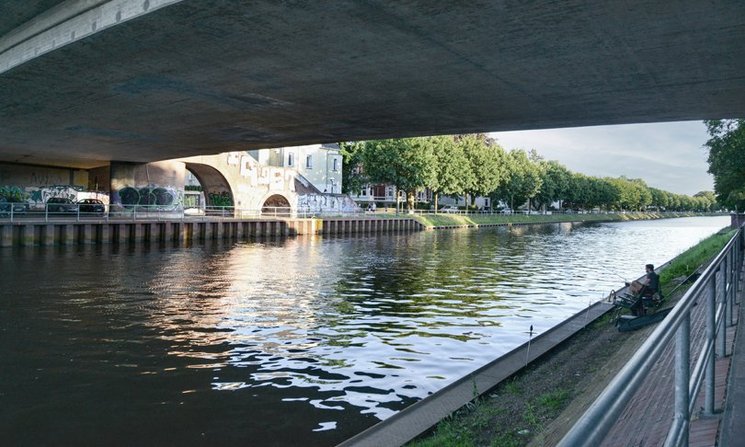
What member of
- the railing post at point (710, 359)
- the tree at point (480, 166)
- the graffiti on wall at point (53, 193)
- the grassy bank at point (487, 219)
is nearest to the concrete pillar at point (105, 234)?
the graffiti on wall at point (53, 193)

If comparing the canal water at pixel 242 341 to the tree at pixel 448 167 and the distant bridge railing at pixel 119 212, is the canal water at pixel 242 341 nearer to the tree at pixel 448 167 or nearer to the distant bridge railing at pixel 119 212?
the distant bridge railing at pixel 119 212

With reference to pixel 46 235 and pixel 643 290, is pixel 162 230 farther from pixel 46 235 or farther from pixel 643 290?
pixel 643 290

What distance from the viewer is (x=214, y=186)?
64.9 meters

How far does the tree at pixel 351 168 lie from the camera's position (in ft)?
309

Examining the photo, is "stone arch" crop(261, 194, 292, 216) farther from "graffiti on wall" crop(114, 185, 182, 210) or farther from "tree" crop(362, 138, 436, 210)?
"tree" crop(362, 138, 436, 210)

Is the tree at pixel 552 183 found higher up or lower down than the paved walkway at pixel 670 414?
higher up

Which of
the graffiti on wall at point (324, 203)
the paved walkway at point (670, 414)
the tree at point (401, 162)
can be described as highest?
the tree at point (401, 162)

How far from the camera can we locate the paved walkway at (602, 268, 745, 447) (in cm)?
455

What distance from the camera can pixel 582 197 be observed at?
16525cm

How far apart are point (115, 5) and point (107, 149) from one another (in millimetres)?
31275

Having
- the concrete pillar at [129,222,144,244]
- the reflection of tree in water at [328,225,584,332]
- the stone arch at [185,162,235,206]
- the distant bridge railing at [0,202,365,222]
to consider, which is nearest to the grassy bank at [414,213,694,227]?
the distant bridge railing at [0,202,365,222]

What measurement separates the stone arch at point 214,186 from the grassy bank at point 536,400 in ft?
173

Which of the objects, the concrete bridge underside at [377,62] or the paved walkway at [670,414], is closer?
the paved walkway at [670,414]

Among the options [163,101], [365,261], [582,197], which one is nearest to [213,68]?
[163,101]
